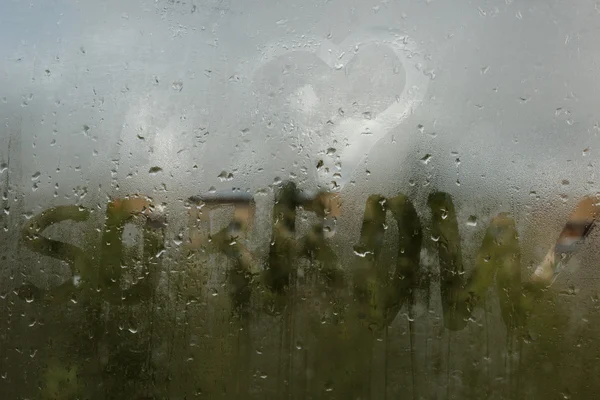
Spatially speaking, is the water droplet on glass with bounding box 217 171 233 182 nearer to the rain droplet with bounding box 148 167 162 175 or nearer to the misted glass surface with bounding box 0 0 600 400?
the misted glass surface with bounding box 0 0 600 400

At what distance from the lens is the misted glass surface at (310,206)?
1.40 meters

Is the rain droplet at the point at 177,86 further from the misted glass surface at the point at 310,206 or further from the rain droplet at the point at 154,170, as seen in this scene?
the rain droplet at the point at 154,170

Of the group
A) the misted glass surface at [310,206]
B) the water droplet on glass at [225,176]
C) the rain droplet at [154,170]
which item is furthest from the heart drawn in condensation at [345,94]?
the rain droplet at [154,170]

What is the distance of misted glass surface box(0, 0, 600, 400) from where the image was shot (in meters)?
1.40

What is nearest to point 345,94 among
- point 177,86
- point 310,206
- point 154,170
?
point 310,206

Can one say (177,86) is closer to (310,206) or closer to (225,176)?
(225,176)

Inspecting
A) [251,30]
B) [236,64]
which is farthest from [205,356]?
[251,30]

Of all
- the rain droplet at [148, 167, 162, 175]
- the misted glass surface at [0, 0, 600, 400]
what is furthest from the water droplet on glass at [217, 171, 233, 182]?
the rain droplet at [148, 167, 162, 175]

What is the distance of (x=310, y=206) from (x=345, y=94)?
1.21 ft

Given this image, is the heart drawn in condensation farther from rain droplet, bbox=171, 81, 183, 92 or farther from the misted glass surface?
rain droplet, bbox=171, 81, 183, 92

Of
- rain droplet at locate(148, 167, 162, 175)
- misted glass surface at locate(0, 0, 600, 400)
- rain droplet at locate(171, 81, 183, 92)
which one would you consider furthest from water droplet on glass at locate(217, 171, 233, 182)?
rain droplet at locate(171, 81, 183, 92)

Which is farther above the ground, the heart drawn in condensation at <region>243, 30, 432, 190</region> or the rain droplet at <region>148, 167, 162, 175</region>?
the heart drawn in condensation at <region>243, 30, 432, 190</region>

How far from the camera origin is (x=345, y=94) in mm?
1461

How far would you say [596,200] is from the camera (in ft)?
4.60
